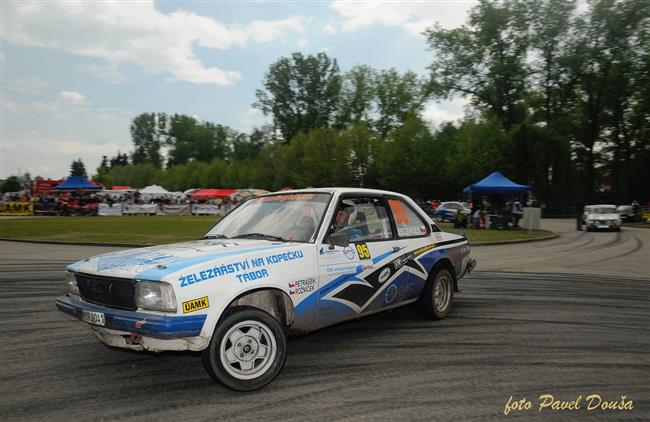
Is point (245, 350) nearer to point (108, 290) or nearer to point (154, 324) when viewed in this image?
point (154, 324)

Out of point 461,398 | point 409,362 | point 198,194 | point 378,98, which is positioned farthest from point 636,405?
point 378,98

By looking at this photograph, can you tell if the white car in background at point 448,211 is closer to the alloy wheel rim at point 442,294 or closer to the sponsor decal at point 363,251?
the alloy wheel rim at point 442,294

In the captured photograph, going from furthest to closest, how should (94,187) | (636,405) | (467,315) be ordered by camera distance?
(94,187) < (467,315) < (636,405)

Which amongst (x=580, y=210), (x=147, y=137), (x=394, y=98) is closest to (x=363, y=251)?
(x=580, y=210)

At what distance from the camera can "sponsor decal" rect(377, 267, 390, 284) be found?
5.24 meters

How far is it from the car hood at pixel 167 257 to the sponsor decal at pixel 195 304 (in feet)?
0.93

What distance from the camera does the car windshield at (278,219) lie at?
481 cm

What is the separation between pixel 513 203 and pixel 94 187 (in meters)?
32.3

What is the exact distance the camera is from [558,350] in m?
5.10

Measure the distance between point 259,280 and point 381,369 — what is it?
55.6 inches

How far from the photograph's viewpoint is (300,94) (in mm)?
78938

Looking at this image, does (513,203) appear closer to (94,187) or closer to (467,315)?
(467,315)

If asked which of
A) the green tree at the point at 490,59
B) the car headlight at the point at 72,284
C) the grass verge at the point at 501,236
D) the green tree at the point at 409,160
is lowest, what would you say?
the grass verge at the point at 501,236

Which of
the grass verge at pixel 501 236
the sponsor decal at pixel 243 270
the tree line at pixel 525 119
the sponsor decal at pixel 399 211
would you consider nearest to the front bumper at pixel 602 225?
the grass verge at pixel 501 236
